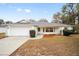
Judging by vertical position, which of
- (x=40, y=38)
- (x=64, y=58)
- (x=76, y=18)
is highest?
(x=76, y=18)

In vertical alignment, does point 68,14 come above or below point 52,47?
above

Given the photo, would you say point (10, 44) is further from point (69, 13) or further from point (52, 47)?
point (69, 13)

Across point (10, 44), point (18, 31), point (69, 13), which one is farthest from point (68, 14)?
point (10, 44)

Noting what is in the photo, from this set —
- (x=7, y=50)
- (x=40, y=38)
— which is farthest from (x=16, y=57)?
(x=40, y=38)

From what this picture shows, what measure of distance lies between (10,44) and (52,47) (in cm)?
72

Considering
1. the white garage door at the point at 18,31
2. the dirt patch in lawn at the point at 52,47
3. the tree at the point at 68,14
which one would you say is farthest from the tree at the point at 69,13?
the white garage door at the point at 18,31

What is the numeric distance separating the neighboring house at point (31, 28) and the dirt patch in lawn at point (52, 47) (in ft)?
0.45

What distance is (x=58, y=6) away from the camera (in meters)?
4.15

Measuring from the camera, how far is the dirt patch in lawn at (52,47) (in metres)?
4.11

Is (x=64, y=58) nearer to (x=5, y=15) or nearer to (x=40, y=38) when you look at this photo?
(x=40, y=38)

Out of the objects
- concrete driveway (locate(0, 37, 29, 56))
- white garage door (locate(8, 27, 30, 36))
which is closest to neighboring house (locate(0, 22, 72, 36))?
white garage door (locate(8, 27, 30, 36))

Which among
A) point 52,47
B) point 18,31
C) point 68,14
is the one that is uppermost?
point 68,14

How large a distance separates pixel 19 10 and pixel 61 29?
0.79 meters

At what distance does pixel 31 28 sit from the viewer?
423cm
